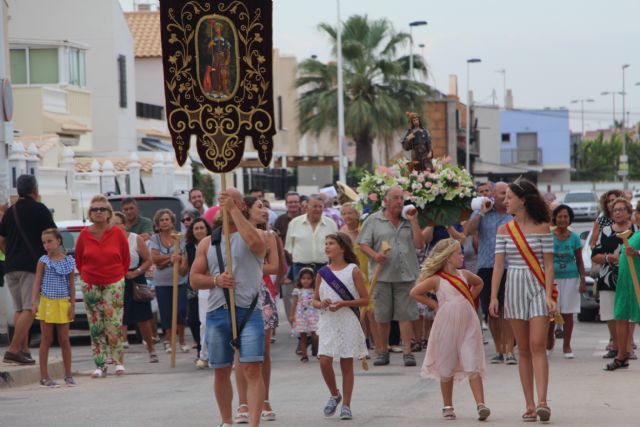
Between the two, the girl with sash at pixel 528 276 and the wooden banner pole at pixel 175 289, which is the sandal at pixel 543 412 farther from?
the wooden banner pole at pixel 175 289

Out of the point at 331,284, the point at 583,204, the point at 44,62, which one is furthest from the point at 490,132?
the point at 331,284

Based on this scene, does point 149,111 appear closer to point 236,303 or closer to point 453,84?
point 236,303

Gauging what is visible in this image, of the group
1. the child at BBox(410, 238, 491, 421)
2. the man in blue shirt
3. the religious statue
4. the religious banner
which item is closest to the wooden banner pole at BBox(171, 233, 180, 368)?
the religious statue

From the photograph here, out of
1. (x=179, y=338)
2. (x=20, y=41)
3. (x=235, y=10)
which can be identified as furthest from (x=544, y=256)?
(x=20, y=41)

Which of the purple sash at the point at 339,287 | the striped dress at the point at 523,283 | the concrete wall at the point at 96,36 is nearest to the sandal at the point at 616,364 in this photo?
the striped dress at the point at 523,283

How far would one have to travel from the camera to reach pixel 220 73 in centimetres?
1095

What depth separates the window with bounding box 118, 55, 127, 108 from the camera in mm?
46469

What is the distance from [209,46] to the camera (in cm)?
1098

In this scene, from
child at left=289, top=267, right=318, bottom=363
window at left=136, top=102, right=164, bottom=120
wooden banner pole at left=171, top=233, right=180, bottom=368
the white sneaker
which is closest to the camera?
the white sneaker

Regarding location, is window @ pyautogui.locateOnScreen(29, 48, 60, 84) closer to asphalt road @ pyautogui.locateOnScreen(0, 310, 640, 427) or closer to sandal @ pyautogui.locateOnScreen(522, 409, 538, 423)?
asphalt road @ pyautogui.locateOnScreen(0, 310, 640, 427)

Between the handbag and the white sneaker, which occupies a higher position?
the handbag

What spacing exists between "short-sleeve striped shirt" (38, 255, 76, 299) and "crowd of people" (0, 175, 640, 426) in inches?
0.6

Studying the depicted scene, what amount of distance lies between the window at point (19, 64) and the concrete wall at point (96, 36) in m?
3.36

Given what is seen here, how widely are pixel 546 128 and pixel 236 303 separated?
111019 millimetres
